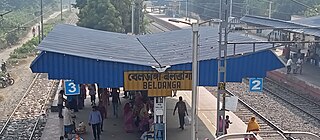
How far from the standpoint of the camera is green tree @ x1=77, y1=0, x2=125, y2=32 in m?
43.8

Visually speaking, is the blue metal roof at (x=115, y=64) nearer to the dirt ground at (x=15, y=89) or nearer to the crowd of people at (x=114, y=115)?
the crowd of people at (x=114, y=115)

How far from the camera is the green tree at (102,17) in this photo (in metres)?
43.8

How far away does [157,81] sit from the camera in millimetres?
13555

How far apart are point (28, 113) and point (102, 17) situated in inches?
939

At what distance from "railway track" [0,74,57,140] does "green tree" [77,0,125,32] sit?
48.0ft

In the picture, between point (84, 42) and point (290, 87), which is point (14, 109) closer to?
point (84, 42)

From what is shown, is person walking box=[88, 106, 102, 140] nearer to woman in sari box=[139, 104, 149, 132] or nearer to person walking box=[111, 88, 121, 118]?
woman in sari box=[139, 104, 149, 132]

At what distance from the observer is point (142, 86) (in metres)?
13.5

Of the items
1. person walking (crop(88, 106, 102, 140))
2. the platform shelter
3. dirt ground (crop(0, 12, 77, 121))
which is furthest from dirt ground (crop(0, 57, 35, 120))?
the platform shelter

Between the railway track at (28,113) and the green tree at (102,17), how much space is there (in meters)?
14.6

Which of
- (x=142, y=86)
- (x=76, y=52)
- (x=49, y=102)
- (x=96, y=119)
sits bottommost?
(x=49, y=102)

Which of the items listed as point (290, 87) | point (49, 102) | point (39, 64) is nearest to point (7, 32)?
point (49, 102)

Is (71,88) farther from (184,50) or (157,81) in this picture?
(157,81)

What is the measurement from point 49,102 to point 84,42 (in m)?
8.06
